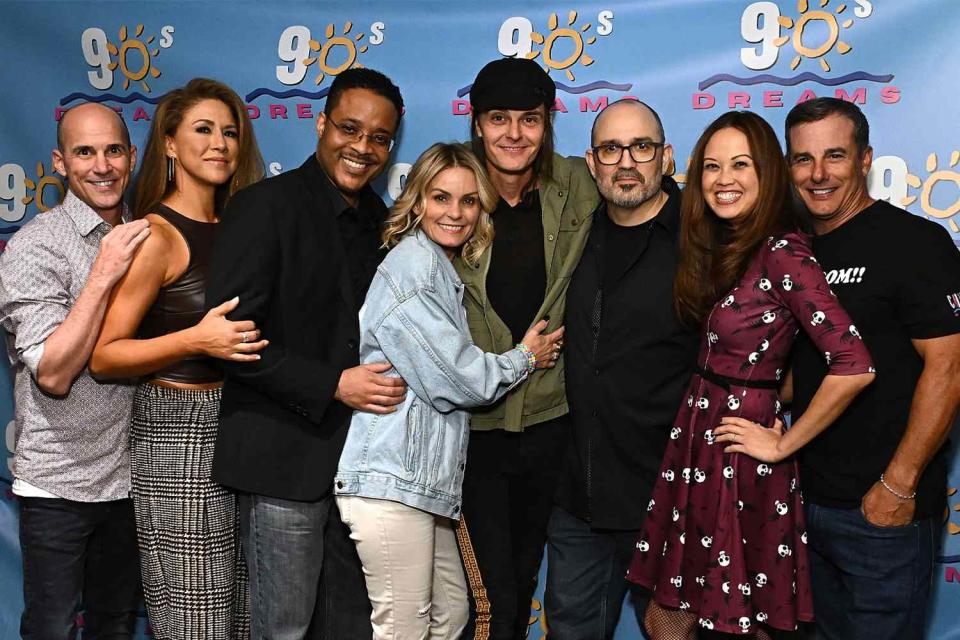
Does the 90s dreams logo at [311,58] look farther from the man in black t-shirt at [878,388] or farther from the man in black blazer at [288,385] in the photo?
the man in black t-shirt at [878,388]

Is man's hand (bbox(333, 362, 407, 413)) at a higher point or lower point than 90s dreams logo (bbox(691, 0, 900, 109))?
lower

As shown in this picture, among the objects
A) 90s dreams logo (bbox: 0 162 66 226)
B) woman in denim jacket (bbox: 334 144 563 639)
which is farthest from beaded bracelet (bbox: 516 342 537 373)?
90s dreams logo (bbox: 0 162 66 226)

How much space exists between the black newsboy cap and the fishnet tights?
143cm

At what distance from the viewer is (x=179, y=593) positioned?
2225 millimetres

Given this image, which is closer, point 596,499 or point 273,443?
point 273,443

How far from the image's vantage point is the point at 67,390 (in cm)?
231

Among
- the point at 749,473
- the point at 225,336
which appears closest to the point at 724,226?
the point at 749,473

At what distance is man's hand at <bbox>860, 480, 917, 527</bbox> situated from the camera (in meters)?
2.06

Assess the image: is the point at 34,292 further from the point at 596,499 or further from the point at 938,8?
the point at 938,8

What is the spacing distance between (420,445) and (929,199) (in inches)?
68.4

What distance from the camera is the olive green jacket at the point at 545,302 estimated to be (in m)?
2.39

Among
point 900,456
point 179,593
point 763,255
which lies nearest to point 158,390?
point 179,593

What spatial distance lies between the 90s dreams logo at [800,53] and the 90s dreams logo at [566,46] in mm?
377

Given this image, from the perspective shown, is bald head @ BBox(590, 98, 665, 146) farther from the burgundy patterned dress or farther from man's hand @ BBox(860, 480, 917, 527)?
man's hand @ BBox(860, 480, 917, 527)
